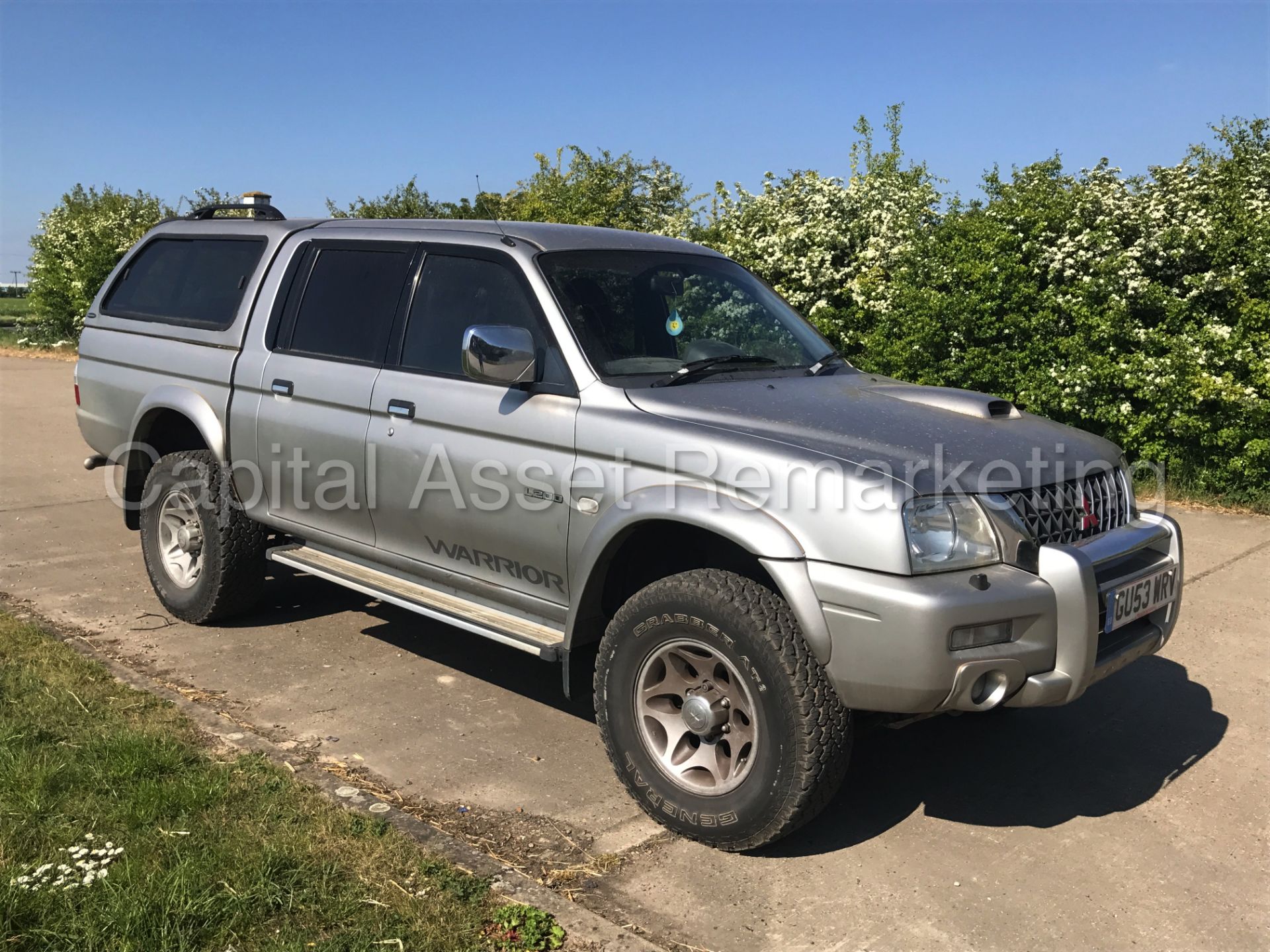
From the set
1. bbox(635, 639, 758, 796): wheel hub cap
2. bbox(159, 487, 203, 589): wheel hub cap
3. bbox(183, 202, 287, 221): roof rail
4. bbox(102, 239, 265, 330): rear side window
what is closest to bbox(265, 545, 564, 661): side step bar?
bbox(635, 639, 758, 796): wheel hub cap

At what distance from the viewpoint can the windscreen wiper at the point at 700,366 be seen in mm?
4270

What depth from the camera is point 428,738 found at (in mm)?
4656

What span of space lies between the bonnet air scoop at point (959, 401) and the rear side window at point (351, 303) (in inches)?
82.9

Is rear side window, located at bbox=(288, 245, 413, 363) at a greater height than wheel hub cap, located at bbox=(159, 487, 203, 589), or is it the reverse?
rear side window, located at bbox=(288, 245, 413, 363)

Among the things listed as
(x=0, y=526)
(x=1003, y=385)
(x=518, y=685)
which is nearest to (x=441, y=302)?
→ (x=518, y=685)

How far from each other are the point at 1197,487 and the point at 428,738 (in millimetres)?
7242

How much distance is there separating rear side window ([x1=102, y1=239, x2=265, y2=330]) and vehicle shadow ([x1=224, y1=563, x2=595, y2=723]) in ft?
4.70

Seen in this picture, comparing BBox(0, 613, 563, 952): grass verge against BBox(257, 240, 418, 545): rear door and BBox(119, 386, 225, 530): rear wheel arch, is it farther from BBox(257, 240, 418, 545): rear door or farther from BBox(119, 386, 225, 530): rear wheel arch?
BBox(119, 386, 225, 530): rear wheel arch

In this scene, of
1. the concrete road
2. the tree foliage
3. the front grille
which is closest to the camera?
the concrete road

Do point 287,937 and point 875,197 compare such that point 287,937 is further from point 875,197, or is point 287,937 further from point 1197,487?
point 875,197

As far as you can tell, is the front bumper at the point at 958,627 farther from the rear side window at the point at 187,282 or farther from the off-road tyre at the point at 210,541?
the rear side window at the point at 187,282

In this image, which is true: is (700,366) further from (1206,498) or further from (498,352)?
(1206,498)

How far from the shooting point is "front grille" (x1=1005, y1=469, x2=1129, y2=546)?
364 cm

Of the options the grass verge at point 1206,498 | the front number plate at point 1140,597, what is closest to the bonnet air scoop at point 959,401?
the front number plate at point 1140,597
